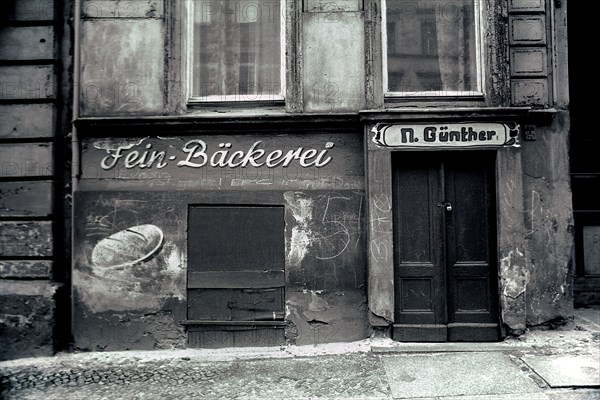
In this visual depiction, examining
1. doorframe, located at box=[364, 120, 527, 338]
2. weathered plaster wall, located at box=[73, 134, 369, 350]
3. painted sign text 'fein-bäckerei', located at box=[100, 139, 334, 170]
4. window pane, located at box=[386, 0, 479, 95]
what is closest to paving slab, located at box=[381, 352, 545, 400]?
doorframe, located at box=[364, 120, 527, 338]

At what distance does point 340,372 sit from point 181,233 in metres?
2.82

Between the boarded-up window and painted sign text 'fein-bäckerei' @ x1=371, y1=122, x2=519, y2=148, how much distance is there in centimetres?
180

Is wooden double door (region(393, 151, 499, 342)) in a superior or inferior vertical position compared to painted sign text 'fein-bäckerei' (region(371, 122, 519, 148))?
inferior

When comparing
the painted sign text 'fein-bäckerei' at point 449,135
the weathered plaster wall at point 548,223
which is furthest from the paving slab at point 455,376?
the painted sign text 'fein-bäckerei' at point 449,135

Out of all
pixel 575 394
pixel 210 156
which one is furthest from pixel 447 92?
pixel 575 394

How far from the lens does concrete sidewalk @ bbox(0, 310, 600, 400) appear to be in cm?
505

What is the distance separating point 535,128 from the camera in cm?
671

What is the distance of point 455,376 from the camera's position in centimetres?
532

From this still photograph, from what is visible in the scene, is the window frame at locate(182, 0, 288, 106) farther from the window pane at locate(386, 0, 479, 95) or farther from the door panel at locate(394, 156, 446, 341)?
the door panel at locate(394, 156, 446, 341)

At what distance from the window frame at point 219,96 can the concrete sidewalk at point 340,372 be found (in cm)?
346

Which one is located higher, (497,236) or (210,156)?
(210,156)

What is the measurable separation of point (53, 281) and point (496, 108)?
6.43 metres

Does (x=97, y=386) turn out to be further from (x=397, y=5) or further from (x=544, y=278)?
(x=397, y=5)

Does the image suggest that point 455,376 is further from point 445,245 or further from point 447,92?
point 447,92
